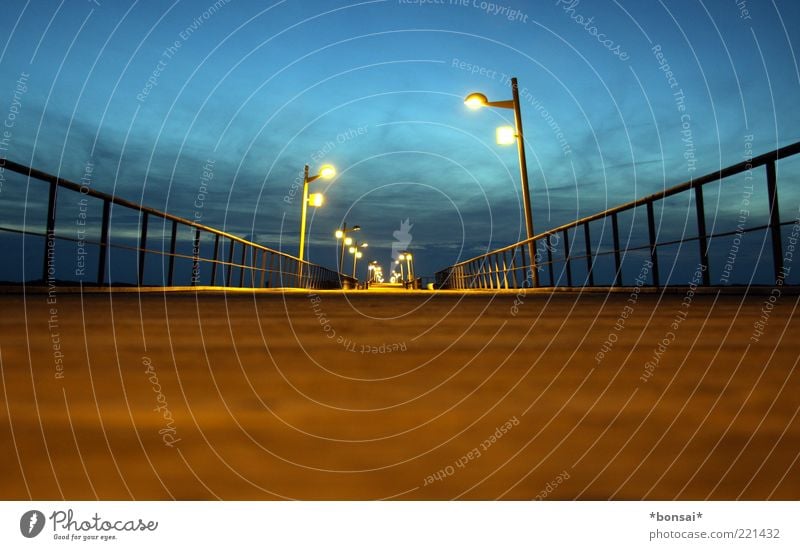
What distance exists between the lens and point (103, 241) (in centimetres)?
463

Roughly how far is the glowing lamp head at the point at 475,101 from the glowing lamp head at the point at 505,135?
47cm

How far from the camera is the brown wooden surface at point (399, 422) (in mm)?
432

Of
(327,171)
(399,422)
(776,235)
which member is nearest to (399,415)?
(399,422)

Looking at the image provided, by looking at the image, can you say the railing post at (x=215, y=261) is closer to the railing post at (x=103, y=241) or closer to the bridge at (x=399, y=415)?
the railing post at (x=103, y=241)

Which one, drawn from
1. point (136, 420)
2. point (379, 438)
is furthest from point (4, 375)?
point (379, 438)

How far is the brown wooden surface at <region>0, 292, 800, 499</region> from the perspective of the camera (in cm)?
43

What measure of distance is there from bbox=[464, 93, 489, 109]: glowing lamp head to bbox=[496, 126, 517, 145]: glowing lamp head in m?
0.47

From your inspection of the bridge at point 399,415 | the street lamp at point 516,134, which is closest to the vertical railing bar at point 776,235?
the bridge at point 399,415

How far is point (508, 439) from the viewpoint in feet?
1.71

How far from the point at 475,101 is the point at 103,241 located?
533 cm

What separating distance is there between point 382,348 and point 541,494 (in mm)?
784

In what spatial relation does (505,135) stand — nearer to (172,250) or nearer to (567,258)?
(567,258)

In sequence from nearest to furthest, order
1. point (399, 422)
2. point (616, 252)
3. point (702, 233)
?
point (399, 422) → point (702, 233) → point (616, 252)
